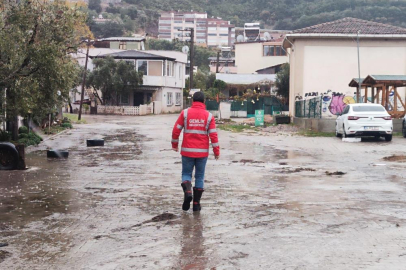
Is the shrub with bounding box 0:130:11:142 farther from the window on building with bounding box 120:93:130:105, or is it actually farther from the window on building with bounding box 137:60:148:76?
the window on building with bounding box 120:93:130:105

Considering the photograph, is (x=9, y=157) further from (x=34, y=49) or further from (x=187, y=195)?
(x=187, y=195)

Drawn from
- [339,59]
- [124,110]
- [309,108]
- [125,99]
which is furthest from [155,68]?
[309,108]

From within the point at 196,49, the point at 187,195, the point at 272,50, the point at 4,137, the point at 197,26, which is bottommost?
the point at 187,195

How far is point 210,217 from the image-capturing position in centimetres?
855

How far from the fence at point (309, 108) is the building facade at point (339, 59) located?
1.42 meters

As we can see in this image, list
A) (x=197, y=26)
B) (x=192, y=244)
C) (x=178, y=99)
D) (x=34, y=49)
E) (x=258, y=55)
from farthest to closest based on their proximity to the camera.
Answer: (x=197, y=26) → (x=258, y=55) → (x=178, y=99) → (x=34, y=49) → (x=192, y=244)

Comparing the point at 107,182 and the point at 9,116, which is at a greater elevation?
the point at 9,116

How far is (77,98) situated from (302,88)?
36755mm

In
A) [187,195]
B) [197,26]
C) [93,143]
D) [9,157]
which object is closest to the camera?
[187,195]

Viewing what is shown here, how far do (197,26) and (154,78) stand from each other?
114 metres

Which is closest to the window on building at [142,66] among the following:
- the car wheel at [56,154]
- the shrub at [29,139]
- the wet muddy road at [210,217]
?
the shrub at [29,139]

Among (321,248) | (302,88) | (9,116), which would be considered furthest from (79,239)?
(302,88)

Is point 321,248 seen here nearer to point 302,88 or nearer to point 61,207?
point 61,207

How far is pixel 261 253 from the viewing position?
6477mm
